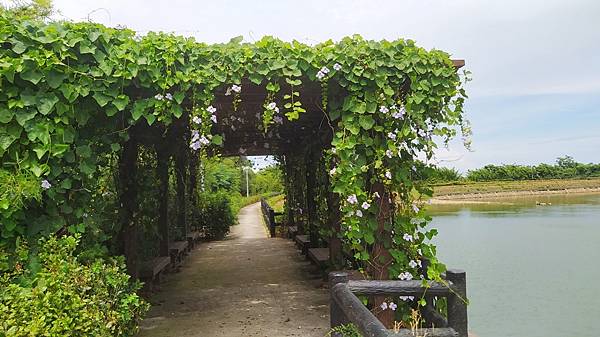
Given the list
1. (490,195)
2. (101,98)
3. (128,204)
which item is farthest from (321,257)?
(490,195)

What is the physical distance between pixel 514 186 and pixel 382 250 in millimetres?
63823

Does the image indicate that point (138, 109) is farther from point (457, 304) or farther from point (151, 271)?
point (151, 271)

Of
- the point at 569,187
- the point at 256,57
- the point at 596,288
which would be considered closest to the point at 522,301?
the point at 596,288

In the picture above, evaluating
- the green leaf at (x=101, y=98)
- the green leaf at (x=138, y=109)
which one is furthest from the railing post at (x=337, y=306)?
the green leaf at (x=101, y=98)

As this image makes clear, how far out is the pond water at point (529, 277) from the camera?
9.37 metres

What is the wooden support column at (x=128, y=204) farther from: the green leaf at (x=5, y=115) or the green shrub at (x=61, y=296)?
the green leaf at (x=5, y=115)

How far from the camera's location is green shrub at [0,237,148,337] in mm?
2961

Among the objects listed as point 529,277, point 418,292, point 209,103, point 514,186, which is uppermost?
point 209,103

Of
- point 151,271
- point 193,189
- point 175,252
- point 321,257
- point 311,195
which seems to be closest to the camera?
point 151,271

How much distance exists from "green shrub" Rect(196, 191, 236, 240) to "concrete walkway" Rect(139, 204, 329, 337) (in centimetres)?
443

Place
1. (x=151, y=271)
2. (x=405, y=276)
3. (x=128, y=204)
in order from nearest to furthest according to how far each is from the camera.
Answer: (x=405, y=276) → (x=128, y=204) → (x=151, y=271)

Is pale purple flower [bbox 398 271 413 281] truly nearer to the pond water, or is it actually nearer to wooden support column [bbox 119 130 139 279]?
wooden support column [bbox 119 130 139 279]

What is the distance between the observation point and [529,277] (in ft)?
43.1

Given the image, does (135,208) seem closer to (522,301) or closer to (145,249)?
(145,249)
